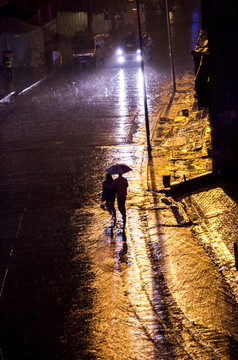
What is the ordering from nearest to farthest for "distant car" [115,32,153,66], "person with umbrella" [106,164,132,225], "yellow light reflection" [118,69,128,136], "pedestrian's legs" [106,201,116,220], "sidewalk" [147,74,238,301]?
"sidewalk" [147,74,238,301]
"person with umbrella" [106,164,132,225]
"pedestrian's legs" [106,201,116,220]
"yellow light reflection" [118,69,128,136]
"distant car" [115,32,153,66]

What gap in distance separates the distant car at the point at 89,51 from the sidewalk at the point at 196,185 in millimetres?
17506

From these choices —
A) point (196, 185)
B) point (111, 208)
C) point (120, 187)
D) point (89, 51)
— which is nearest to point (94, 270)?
point (111, 208)

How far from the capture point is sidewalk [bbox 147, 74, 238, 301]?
1336cm

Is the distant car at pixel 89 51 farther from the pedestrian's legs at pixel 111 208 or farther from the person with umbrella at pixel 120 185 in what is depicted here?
the pedestrian's legs at pixel 111 208

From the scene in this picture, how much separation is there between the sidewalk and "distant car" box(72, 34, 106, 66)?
17506 millimetres

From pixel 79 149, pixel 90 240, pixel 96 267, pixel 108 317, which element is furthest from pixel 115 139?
pixel 108 317

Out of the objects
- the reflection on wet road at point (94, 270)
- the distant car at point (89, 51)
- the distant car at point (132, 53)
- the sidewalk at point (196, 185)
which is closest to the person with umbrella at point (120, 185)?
the reflection on wet road at point (94, 270)

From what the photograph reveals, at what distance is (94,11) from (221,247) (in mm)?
45812

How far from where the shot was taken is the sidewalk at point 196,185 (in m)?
13.4

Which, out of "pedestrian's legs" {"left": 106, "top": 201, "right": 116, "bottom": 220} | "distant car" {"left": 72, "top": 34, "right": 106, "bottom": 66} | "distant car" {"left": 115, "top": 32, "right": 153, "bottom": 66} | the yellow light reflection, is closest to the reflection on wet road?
"pedestrian's legs" {"left": 106, "top": 201, "right": 116, "bottom": 220}

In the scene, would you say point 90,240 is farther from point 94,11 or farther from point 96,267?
point 94,11

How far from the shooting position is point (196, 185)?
17422 millimetres

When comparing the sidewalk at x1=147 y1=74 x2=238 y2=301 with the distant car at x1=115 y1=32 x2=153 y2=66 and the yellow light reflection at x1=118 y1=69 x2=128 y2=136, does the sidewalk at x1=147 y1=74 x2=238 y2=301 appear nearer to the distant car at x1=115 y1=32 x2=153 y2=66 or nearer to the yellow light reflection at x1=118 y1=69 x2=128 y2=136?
the yellow light reflection at x1=118 y1=69 x2=128 y2=136

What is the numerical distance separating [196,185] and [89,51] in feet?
91.2
